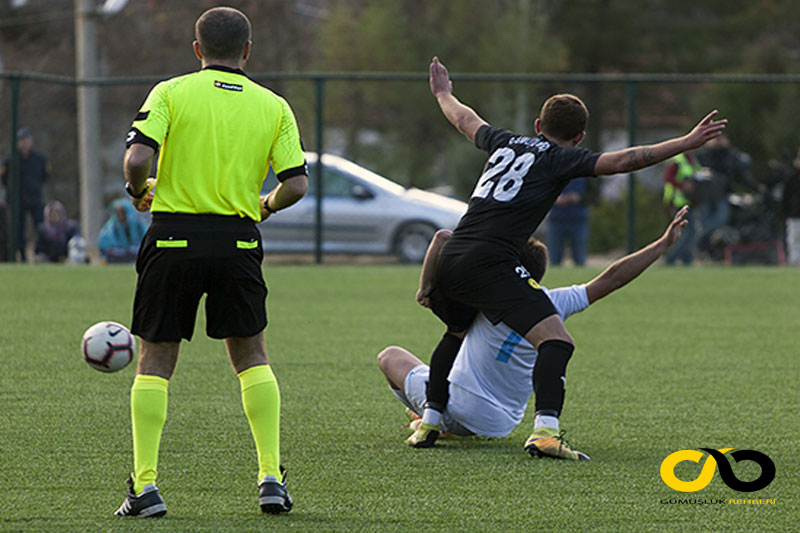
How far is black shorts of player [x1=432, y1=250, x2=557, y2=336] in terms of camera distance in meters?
5.21

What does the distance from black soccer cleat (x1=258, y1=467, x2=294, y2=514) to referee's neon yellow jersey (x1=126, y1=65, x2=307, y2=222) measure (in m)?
0.91

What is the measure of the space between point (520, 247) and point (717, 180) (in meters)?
11.6

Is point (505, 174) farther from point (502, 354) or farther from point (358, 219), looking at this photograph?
point (358, 219)

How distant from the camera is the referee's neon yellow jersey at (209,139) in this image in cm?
420

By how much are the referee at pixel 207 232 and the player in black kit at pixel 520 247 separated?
3.89 ft

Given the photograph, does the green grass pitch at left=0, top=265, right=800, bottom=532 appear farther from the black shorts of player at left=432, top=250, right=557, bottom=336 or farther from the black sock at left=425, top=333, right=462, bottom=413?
the black shorts of player at left=432, top=250, right=557, bottom=336

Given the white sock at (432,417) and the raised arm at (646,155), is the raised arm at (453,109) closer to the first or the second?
the raised arm at (646,155)

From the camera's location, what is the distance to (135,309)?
4254 millimetres

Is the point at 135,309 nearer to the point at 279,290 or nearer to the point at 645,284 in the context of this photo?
the point at 279,290

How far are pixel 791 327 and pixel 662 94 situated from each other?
1168 inches

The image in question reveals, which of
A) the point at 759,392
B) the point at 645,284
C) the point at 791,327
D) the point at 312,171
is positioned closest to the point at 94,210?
the point at 312,171

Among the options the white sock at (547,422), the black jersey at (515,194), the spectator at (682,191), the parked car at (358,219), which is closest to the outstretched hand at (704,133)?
the black jersey at (515,194)

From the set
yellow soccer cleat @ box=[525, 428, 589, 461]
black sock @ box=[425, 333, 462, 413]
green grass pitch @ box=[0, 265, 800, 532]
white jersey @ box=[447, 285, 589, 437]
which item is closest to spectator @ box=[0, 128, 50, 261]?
green grass pitch @ box=[0, 265, 800, 532]

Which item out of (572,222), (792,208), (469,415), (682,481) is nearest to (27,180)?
(572,222)
